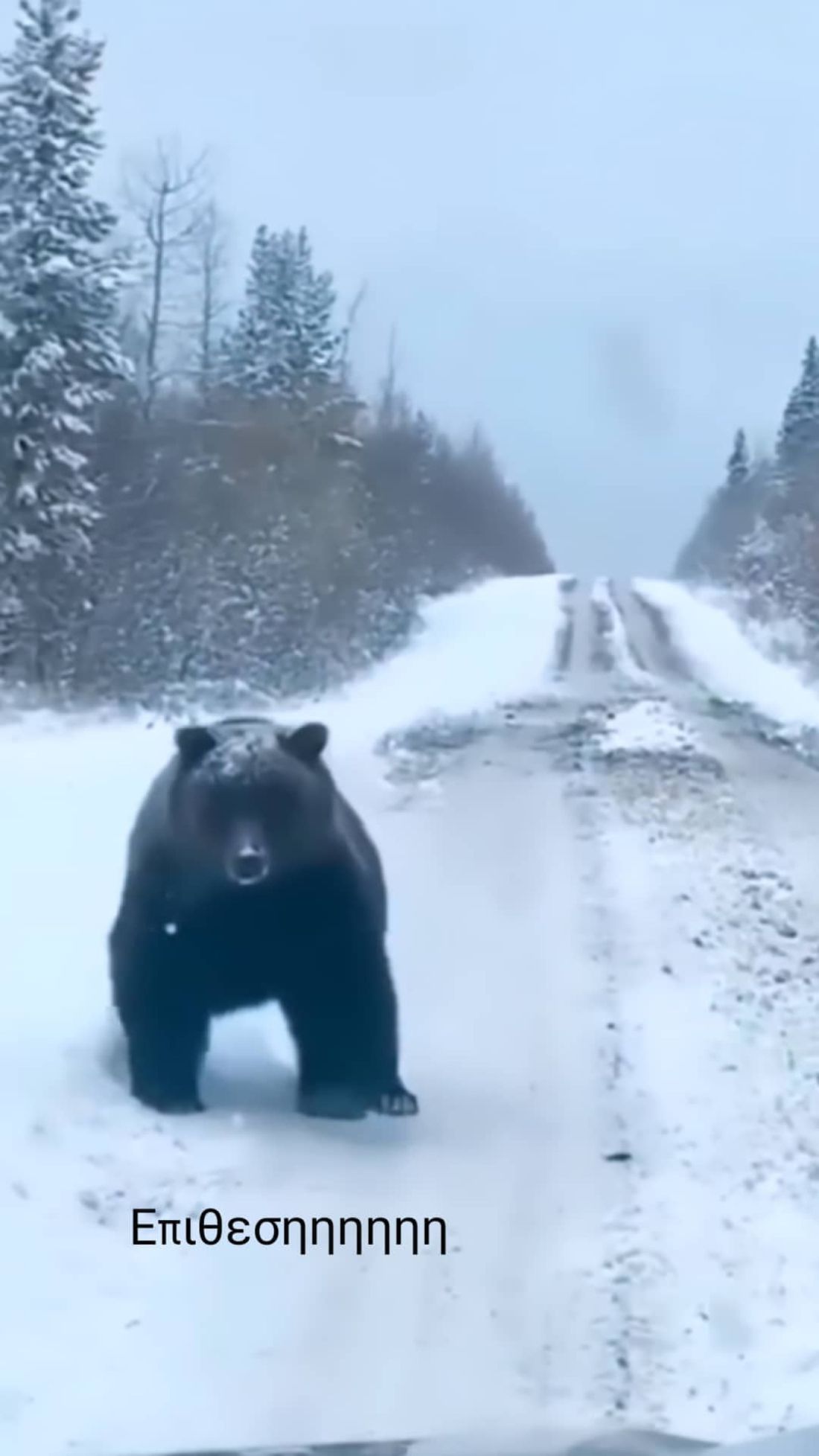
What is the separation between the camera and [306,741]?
730cm

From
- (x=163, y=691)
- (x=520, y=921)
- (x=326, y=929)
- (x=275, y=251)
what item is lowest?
(x=163, y=691)

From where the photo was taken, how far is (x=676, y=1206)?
21.9 ft

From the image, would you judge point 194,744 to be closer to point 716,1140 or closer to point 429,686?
point 716,1140

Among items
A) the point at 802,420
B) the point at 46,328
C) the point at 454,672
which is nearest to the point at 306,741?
the point at 46,328

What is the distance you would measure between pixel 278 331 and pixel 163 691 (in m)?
13.5

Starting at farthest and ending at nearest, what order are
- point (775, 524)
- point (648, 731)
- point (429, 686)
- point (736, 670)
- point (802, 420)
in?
1. point (802, 420)
2. point (775, 524)
3. point (736, 670)
4. point (429, 686)
5. point (648, 731)

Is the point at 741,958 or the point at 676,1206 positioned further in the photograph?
the point at 741,958

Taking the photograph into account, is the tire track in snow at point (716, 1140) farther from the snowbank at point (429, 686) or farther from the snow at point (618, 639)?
the snow at point (618, 639)

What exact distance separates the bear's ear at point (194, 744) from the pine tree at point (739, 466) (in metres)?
54.5

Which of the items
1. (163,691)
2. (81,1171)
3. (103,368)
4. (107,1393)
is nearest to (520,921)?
(81,1171)

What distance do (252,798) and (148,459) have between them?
21.4 m

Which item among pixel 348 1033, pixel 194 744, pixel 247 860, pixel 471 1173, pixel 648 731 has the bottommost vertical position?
pixel 648 731

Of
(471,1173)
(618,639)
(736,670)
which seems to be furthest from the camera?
(618,639)

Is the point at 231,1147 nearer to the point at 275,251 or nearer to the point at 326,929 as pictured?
the point at 326,929
